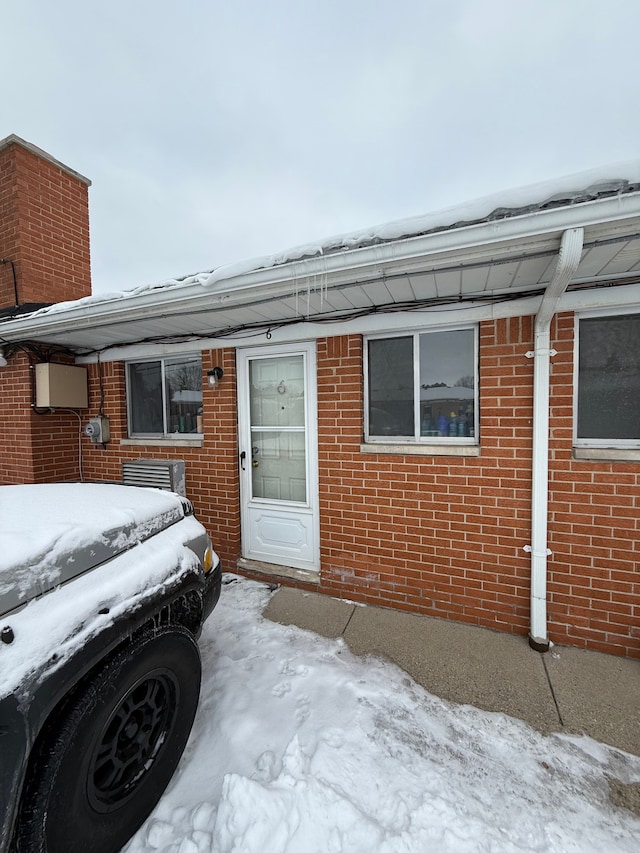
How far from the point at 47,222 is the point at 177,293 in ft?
13.4

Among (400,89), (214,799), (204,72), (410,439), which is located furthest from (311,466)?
(204,72)

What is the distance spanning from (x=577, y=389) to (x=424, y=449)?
4.02 feet

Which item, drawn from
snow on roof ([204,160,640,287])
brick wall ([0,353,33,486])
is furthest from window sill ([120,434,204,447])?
snow on roof ([204,160,640,287])

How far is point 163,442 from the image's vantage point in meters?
4.35

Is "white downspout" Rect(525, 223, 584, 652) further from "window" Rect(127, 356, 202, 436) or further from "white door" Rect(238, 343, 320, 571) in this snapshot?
"window" Rect(127, 356, 202, 436)

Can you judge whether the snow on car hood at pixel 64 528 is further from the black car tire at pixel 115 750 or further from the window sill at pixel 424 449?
the window sill at pixel 424 449

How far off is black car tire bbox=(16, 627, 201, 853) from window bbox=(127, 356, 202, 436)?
282 cm

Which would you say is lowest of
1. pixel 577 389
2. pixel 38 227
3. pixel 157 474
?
pixel 157 474

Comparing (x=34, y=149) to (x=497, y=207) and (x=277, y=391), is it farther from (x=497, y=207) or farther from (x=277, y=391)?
(x=497, y=207)

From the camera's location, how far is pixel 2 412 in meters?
4.65

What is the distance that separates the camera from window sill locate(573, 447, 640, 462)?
99.5 inches

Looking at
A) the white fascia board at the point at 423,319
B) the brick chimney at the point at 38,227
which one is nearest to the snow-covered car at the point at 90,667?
the white fascia board at the point at 423,319

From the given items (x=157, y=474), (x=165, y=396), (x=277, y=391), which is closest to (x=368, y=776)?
(x=277, y=391)

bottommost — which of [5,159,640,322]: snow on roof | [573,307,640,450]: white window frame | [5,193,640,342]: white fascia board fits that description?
[573,307,640,450]: white window frame
